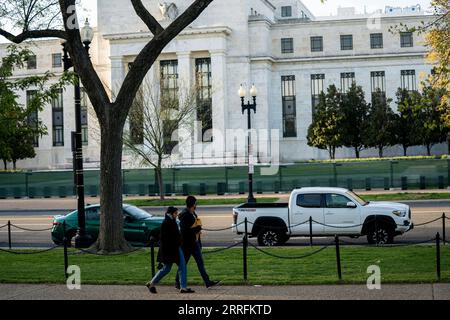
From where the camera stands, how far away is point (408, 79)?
251ft

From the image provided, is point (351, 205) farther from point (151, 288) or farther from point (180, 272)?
point (151, 288)

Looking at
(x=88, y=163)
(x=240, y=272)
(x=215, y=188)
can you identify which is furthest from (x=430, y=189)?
(x=88, y=163)

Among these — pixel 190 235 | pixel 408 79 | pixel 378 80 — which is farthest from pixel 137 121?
pixel 408 79

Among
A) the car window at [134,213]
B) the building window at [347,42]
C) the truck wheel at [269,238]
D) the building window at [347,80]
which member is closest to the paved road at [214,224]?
the truck wheel at [269,238]

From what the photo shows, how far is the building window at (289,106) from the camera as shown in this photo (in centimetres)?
7975

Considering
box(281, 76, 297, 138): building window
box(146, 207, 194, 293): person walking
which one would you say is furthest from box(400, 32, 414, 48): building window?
box(146, 207, 194, 293): person walking

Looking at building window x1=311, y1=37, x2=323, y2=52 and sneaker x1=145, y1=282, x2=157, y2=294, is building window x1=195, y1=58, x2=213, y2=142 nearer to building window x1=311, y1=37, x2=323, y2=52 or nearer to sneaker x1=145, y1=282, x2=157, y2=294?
building window x1=311, y1=37, x2=323, y2=52

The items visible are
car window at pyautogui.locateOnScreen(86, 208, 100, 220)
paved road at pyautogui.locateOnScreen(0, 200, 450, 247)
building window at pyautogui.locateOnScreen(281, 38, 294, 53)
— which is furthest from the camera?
building window at pyautogui.locateOnScreen(281, 38, 294, 53)

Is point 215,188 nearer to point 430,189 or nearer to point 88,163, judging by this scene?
point 430,189

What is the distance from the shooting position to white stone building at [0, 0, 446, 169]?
76.0 m

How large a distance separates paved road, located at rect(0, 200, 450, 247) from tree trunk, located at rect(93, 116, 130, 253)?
12.1 feet

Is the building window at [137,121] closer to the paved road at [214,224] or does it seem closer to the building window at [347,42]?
the paved road at [214,224]

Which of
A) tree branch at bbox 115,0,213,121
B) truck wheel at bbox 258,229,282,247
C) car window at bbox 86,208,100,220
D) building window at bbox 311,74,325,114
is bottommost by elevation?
truck wheel at bbox 258,229,282,247

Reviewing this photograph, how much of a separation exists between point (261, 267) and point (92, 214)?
9.00 metres
